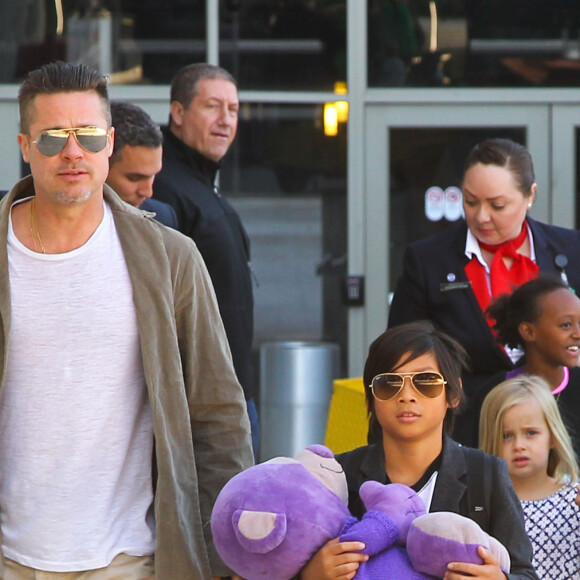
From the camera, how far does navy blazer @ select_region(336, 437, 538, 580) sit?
2836mm

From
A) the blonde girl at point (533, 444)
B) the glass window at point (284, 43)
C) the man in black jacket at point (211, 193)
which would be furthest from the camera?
the glass window at point (284, 43)

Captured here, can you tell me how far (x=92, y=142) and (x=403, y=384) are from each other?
0.97 metres

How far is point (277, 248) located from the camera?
23.1ft

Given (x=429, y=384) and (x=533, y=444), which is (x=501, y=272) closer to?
(x=533, y=444)

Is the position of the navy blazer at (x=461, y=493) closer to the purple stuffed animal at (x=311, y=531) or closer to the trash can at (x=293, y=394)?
the purple stuffed animal at (x=311, y=531)

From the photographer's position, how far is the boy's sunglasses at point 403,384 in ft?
9.86

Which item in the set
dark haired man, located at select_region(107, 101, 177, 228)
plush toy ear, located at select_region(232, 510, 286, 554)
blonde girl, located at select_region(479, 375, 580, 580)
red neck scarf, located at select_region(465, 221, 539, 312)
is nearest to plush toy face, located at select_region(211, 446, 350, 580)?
plush toy ear, located at select_region(232, 510, 286, 554)

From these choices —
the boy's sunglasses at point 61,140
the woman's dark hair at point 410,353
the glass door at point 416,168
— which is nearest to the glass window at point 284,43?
the glass door at point 416,168

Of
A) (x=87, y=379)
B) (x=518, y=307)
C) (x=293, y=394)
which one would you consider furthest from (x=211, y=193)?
(x=293, y=394)

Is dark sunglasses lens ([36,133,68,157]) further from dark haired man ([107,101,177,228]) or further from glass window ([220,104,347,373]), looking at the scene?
glass window ([220,104,347,373])

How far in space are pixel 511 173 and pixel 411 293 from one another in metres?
0.59

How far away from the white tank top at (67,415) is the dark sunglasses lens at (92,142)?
0.23 m

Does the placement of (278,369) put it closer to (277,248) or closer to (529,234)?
(277,248)

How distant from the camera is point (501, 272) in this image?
440cm
